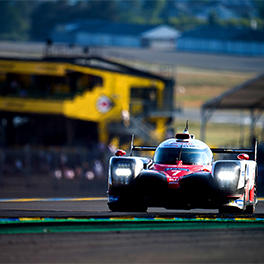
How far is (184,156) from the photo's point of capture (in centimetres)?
1423

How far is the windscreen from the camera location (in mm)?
14188

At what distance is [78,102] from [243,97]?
10475mm

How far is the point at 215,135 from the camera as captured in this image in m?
62.7

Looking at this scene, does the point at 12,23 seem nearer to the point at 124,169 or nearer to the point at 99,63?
the point at 99,63

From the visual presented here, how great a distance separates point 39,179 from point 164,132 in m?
16.2

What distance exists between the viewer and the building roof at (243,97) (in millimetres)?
33844

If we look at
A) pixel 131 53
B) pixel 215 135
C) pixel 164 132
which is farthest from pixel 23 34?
pixel 164 132

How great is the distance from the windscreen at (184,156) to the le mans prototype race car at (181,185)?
0.03 meters

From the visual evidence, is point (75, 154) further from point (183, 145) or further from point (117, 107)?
point (183, 145)

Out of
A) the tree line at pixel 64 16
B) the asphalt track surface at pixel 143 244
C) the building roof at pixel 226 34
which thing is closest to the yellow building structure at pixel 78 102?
the asphalt track surface at pixel 143 244

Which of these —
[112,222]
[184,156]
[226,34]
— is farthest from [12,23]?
[112,222]

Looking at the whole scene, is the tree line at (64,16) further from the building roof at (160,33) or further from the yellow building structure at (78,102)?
the yellow building structure at (78,102)

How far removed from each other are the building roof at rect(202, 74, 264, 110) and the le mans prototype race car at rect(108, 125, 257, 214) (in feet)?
63.7

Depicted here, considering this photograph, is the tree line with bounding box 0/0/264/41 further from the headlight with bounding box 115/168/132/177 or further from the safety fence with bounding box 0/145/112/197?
the headlight with bounding box 115/168/132/177
